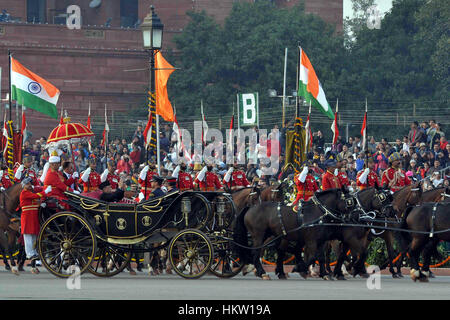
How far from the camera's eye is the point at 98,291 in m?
17.8

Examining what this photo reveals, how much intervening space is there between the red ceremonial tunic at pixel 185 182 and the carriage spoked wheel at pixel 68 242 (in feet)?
14.5

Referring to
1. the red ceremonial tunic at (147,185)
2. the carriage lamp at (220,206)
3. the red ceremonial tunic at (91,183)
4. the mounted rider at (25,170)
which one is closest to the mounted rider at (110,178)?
the red ceremonial tunic at (91,183)

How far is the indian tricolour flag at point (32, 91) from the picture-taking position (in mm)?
29500

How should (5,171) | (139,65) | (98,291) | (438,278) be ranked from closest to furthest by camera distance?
1. (98,291)
2. (438,278)
3. (5,171)
4. (139,65)

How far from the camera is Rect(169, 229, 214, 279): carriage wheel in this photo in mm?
20359

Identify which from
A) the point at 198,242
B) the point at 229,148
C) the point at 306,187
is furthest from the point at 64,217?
the point at 229,148

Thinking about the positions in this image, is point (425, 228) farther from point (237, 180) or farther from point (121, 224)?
point (237, 180)

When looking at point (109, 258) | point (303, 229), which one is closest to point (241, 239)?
point (303, 229)

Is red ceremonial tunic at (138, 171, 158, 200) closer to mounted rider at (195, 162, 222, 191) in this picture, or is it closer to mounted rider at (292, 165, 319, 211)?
mounted rider at (195, 162, 222, 191)

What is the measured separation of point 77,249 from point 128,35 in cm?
3869

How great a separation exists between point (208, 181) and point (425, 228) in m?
6.34

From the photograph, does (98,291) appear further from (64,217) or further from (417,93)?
(417,93)

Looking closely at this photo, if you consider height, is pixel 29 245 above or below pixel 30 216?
below

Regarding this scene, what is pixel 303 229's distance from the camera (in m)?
21.5
